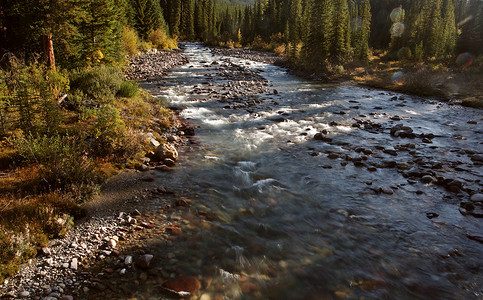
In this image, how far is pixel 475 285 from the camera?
4.55 metres

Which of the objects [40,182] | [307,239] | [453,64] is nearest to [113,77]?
[40,182]

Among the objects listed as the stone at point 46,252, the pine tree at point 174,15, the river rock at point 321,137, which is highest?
the pine tree at point 174,15

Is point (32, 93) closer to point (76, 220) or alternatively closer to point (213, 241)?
point (76, 220)

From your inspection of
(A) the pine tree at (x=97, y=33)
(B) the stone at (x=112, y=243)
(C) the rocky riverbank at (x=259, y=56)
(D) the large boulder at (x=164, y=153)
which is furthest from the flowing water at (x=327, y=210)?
(C) the rocky riverbank at (x=259, y=56)

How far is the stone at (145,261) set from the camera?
174 inches

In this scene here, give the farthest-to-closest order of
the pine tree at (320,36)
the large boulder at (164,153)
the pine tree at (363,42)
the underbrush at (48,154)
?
the pine tree at (363,42), the pine tree at (320,36), the large boulder at (164,153), the underbrush at (48,154)

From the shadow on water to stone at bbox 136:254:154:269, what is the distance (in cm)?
8

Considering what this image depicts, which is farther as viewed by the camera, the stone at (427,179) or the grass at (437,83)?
the grass at (437,83)

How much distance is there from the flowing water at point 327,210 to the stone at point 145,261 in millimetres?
472

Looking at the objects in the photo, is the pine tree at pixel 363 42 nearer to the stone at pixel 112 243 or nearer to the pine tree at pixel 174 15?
the stone at pixel 112 243

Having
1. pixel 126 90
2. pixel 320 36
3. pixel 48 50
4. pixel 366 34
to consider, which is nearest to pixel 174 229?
pixel 126 90

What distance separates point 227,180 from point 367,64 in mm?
35027

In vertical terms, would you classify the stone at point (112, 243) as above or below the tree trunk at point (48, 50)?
below

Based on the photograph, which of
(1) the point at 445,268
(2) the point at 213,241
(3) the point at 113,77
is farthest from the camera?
(3) the point at 113,77
